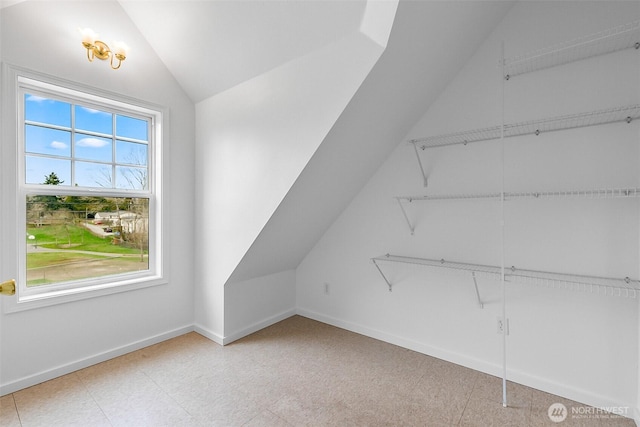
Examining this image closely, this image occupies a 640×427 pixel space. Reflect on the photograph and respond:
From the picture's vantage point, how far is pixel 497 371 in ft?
6.79

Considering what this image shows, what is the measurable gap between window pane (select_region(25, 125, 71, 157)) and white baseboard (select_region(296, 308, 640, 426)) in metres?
2.70

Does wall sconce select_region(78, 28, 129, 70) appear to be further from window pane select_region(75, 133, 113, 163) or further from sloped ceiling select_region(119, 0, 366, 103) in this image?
window pane select_region(75, 133, 113, 163)

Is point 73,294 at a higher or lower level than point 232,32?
lower

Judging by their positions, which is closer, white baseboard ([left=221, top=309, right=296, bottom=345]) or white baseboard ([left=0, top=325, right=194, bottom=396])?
white baseboard ([left=0, top=325, right=194, bottom=396])

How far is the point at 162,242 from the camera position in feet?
8.72

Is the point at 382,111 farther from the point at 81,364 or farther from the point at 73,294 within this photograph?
the point at 81,364

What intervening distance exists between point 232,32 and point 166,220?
1.65 m

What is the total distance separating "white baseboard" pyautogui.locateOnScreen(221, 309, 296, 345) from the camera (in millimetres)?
2602

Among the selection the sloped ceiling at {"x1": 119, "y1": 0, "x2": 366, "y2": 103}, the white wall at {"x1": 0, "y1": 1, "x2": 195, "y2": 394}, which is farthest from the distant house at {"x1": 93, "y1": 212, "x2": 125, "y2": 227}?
the sloped ceiling at {"x1": 119, "y1": 0, "x2": 366, "y2": 103}

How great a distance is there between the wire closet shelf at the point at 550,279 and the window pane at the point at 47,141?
264 cm

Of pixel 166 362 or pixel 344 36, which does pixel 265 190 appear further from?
pixel 166 362

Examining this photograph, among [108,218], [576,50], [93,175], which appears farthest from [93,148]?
[576,50]

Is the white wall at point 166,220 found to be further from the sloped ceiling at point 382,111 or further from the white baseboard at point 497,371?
the white baseboard at point 497,371

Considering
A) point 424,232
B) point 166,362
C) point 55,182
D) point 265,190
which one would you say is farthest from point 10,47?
point 424,232
